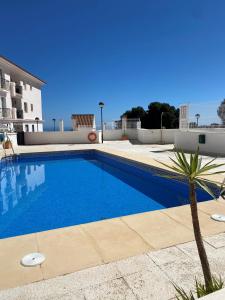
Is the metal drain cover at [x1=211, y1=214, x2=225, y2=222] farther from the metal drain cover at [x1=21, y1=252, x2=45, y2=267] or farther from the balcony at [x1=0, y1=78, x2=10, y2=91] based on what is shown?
the balcony at [x1=0, y1=78, x2=10, y2=91]

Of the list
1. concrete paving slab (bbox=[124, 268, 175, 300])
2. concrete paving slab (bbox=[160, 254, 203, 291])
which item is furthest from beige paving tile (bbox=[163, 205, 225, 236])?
concrete paving slab (bbox=[124, 268, 175, 300])

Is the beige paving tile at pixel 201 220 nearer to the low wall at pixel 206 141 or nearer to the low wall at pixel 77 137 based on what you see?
the low wall at pixel 206 141

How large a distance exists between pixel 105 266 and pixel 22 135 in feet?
53.7

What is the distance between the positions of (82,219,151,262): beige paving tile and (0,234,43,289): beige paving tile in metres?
0.78

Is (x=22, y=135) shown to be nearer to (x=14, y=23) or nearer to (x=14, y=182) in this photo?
(x=14, y=23)

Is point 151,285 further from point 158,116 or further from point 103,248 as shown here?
point 158,116

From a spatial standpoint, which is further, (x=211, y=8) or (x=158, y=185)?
(x=211, y=8)

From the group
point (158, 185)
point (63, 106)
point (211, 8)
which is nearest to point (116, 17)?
point (211, 8)

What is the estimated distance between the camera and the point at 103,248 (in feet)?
9.67

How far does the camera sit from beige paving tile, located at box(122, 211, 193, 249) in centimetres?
311

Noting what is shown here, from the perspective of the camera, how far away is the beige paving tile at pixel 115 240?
2824mm

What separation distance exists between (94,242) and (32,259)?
0.79 m

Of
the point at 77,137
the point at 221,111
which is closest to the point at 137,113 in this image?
the point at 77,137

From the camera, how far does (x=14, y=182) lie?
8.61m
